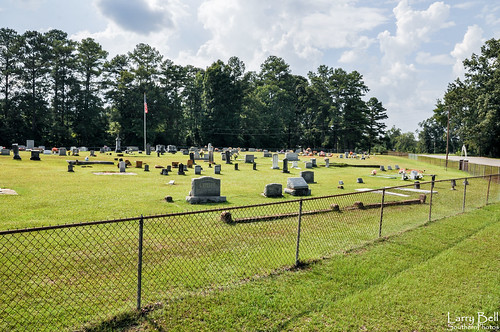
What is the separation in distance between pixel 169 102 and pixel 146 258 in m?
75.7

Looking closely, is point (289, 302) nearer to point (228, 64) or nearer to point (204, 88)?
point (204, 88)

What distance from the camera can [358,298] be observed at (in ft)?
17.8

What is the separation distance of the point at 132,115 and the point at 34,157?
1631 inches

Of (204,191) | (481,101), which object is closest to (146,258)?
(204,191)

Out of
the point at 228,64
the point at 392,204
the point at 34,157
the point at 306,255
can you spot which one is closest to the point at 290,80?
the point at 228,64

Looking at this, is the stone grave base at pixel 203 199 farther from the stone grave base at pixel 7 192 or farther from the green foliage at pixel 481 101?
the green foliage at pixel 481 101

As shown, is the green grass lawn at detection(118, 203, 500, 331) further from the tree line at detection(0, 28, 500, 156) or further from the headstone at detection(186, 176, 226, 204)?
the tree line at detection(0, 28, 500, 156)

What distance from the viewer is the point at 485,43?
66312 millimetres

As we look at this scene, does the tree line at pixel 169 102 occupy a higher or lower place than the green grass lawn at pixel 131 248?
higher

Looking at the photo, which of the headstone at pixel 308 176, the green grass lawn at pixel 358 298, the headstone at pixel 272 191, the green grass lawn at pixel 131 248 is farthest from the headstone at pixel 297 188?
the green grass lawn at pixel 358 298

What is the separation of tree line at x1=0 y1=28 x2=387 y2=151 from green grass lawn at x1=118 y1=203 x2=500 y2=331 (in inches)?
2504

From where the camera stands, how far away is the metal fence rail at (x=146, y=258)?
4832 mm

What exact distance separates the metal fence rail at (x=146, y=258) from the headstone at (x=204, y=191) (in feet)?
8.12

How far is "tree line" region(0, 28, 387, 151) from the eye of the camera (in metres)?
58.6
